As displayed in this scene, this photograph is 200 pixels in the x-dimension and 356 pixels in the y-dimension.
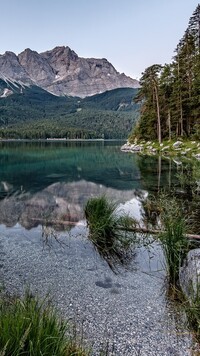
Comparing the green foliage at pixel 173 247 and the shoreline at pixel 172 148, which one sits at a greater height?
the shoreline at pixel 172 148

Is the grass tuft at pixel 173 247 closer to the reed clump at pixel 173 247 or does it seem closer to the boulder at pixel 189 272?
the reed clump at pixel 173 247

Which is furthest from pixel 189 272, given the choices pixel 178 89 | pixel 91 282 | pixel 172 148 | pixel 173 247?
pixel 178 89

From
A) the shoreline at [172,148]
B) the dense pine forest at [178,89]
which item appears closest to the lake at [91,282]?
the shoreline at [172,148]

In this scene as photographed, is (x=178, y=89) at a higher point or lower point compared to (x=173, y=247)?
higher

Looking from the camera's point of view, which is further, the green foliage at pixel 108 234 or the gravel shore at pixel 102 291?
the green foliage at pixel 108 234

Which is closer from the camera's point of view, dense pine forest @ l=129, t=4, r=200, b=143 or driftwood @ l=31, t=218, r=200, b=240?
driftwood @ l=31, t=218, r=200, b=240

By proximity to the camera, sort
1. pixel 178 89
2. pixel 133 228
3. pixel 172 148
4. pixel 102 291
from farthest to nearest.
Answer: pixel 178 89
pixel 172 148
pixel 133 228
pixel 102 291

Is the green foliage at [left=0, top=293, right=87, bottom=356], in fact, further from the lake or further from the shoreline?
the shoreline

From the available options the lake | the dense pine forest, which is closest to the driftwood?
the lake

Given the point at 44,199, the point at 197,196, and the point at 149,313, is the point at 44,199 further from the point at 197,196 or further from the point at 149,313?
the point at 149,313

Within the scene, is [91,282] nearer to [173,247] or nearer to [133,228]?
[173,247]

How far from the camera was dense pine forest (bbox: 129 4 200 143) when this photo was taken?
4703cm

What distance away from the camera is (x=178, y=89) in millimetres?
48000

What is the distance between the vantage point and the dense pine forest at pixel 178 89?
154 ft
